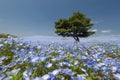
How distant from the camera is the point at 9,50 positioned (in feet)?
22.8

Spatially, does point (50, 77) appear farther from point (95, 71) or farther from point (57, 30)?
point (57, 30)

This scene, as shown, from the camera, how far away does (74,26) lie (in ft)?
126

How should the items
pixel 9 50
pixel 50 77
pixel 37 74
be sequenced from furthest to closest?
pixel 9 50
pixel 37 74
pixel 50 77

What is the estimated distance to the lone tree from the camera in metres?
38.2

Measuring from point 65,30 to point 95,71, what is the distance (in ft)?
112

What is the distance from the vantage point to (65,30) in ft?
126

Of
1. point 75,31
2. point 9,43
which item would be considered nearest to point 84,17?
point 75,31

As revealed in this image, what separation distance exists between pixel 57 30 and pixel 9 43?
3200 cm

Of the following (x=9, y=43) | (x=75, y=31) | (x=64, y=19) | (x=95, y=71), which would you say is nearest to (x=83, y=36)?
(x=75, y=31)

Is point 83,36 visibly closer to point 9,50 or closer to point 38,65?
point 9,50

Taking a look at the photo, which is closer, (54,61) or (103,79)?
(103,79)

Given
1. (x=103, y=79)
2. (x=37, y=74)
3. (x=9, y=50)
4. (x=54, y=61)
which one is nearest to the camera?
(x=37, y=74)

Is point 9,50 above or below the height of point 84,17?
below

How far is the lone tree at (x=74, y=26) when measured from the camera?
38.2m
